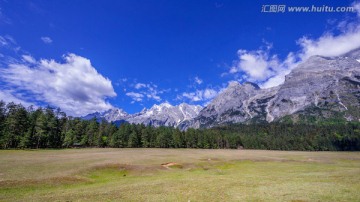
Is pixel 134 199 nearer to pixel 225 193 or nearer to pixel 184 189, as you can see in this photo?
pixel 184 189

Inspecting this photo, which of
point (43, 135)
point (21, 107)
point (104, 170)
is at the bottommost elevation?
point (104, 170)

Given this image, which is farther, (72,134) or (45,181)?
(72,134)

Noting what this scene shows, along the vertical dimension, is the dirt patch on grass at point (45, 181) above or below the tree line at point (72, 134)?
below

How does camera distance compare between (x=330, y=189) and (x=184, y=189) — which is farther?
(x=184, y=189)

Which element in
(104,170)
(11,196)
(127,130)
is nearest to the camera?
(11,196)

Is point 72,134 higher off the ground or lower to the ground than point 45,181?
higher

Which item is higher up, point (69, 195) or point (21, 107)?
point (21, 107)

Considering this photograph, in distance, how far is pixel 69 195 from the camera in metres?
23.9

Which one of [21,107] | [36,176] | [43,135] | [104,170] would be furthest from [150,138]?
[36,176]

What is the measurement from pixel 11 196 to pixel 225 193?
976 inches

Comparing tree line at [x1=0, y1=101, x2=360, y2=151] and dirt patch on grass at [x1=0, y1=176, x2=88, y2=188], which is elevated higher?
tree line at [x1=0, y1=101, x2=360, y2=151]

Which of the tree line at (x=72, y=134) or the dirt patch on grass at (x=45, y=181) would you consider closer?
the dirt patch on grass at (x=45, y=181)

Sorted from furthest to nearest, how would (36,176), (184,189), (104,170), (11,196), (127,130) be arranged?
(127,130) < (104,170) < (36,176) < (184,189) < (11,196)

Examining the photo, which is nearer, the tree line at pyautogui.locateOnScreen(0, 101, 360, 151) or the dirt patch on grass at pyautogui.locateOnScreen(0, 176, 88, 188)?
Answer: the dirt patch on grass at pyautogui.locateOnScreen(0, 176, 88, 188)
